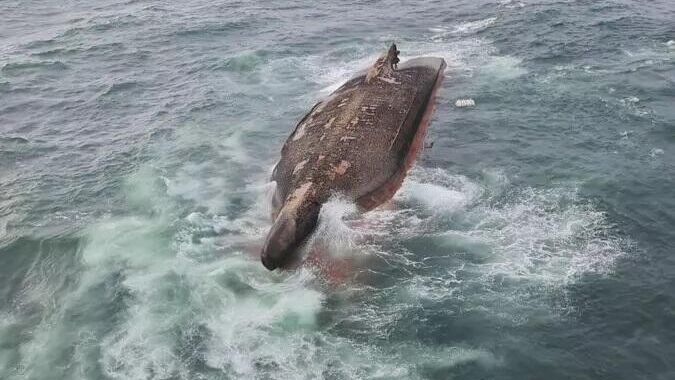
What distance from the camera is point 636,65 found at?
3941 cm

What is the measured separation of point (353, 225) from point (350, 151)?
467 centimetres

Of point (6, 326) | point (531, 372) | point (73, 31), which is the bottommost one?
point (531, 372)

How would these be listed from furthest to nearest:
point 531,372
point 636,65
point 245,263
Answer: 1. point 636,65
2. point 245,263
3. point 531,372

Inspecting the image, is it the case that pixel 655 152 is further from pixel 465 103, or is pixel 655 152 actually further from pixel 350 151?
pixel 350 151

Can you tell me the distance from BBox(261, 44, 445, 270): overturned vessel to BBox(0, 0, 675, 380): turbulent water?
36.2 inches

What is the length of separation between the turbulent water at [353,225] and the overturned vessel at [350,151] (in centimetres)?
92

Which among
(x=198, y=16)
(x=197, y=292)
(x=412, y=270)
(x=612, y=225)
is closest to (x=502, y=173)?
(x=612, y=225)

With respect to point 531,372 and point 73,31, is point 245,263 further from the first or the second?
point 73,31

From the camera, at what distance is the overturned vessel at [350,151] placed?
24.8 meters

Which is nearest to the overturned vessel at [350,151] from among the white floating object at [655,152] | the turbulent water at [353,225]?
the turbulent water at [353,225]

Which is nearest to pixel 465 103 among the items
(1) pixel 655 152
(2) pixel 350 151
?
(1) pixel 655 152

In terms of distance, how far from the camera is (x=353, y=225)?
25500 mm

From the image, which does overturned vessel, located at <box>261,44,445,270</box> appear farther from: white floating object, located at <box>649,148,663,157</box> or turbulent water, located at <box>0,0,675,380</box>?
white floating object, located at <box>649,148,663,157</box>

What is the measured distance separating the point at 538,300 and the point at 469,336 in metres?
3.03
